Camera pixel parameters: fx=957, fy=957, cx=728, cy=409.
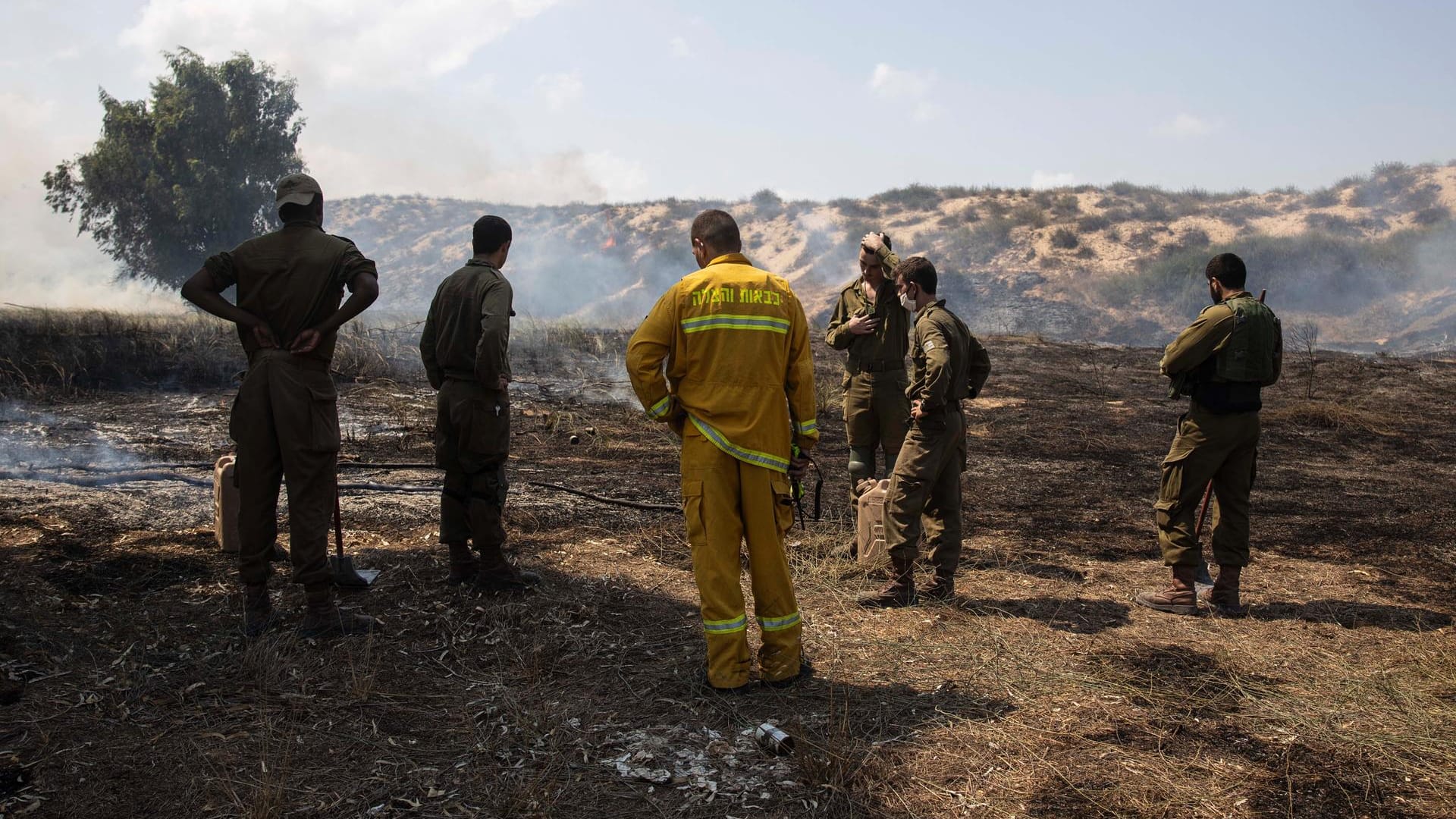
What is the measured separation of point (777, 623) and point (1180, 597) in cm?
256

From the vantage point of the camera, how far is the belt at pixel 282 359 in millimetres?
4098

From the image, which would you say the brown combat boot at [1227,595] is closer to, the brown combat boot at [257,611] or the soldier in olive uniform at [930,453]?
the soldier in olive uniform at [930,453]

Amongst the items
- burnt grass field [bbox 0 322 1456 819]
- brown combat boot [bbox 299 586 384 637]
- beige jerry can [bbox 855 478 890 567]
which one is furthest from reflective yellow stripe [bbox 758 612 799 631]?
beige jerry can [bbox 855 478 890 567]

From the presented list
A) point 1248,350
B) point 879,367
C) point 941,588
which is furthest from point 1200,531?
point 879,367

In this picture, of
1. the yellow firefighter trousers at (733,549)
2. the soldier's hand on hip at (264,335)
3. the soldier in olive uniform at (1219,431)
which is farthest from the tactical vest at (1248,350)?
the soldier's hand on hip at (264,335)

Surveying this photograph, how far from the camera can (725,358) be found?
3686mm

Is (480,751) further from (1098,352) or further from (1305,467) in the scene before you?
(1098,352)

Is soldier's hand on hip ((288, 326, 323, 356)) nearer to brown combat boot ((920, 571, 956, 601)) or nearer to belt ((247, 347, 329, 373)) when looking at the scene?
belt ((247, 347, 329, 373))

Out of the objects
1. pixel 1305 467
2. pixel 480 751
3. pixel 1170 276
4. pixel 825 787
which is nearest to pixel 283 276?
pixel 480 751

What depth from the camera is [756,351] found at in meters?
3.70

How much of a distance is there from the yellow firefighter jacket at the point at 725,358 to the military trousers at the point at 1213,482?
2.54 meters

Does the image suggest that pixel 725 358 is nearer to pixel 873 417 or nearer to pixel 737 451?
pixel 737 451

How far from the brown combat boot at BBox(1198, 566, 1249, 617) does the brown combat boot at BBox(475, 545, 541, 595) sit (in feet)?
12.1

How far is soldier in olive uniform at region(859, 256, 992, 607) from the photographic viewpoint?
4.96 metres
